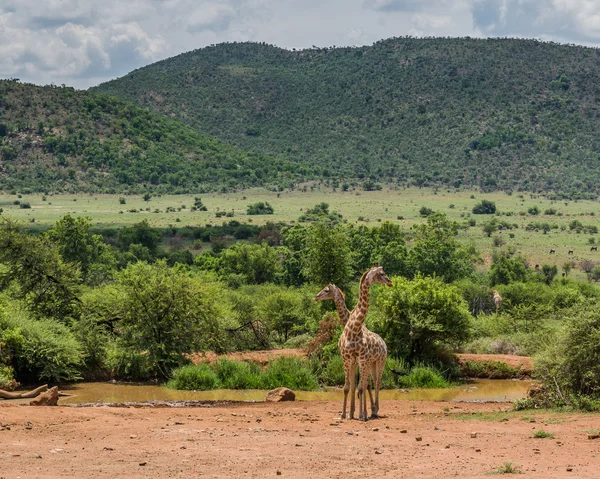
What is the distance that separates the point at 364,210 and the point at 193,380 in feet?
250

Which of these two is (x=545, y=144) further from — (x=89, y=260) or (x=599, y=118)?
(x=89, y=260)

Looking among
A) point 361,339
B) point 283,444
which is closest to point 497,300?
point 361,339

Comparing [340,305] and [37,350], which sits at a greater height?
[340,305]

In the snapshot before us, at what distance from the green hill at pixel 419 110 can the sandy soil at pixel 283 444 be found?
102 m

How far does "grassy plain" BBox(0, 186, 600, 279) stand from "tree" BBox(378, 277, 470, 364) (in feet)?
130

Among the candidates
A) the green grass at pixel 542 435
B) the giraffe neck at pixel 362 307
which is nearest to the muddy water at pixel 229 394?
the giraffe neck at pixel 362 307

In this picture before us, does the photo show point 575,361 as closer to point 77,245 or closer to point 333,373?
point 333,373

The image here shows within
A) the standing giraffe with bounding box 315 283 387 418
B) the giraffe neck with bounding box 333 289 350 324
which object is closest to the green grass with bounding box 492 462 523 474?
the standing giraffe with bounding box 315 283 387 418

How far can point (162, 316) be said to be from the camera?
27031mm

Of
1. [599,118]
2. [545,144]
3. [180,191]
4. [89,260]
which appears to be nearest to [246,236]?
[89,260]

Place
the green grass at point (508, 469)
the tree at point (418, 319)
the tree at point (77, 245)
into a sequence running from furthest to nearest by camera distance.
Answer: the tree at point (77, 245), the tree at point (418, 319), the green grass at point (508, 469)

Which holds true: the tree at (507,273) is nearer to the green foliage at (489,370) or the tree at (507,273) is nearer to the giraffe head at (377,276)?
the green foliage at (489,370)

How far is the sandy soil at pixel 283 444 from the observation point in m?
12.7

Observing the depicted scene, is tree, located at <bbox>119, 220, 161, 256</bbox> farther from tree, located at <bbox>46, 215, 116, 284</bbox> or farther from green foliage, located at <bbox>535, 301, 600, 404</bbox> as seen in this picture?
green foliage, located at <bbox>535, 301, 600, 404</bbox>
